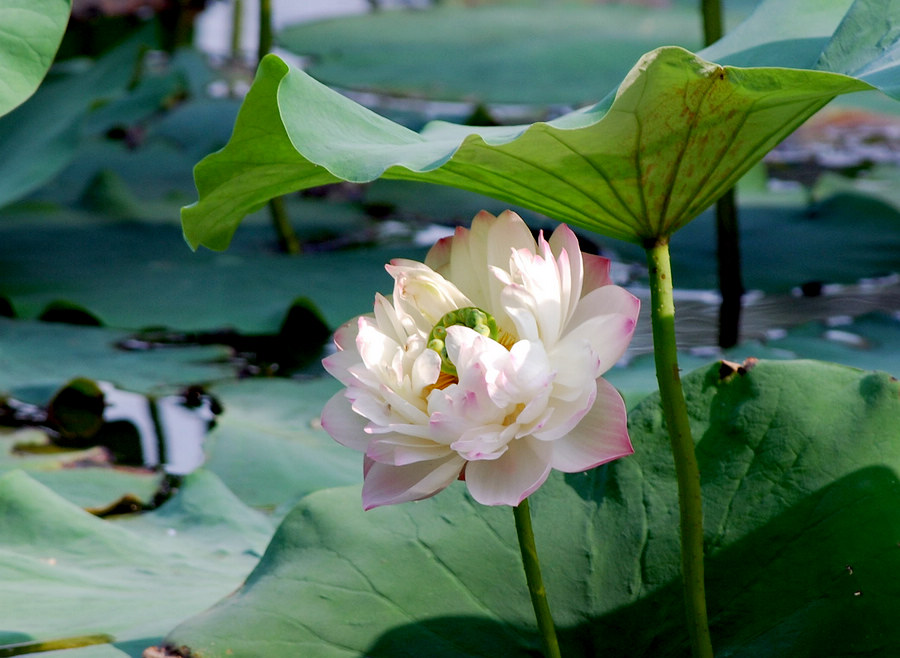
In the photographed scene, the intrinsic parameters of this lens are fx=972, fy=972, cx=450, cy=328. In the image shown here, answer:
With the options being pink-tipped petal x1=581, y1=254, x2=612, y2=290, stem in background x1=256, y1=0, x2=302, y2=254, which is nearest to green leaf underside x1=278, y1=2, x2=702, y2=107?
stem in background x1=256, y1=0, x2=302, y2=254

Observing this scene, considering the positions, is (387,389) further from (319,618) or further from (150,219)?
(150,219)

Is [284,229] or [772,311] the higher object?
[284,229]

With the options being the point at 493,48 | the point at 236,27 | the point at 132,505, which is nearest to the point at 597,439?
the point at 132,505

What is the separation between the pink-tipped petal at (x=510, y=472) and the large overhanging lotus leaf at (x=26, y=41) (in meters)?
0.81

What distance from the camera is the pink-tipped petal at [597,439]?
50 centimetres

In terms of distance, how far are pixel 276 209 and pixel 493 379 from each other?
1.59m

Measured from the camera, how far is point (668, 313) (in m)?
0.58

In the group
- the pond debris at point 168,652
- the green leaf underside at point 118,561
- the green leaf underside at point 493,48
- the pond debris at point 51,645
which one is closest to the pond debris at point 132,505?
the green leaf underside at point 118,561

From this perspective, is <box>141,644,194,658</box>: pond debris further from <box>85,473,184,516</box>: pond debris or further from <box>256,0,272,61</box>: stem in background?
<box>256,0,272,61</box>: stem in background

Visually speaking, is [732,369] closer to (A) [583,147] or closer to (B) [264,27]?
(A) [583,147]

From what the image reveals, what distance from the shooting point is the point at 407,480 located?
515mm

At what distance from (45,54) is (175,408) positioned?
1.71 feet

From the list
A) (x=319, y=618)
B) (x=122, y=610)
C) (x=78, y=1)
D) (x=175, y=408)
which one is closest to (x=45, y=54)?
(x=175, y=408)

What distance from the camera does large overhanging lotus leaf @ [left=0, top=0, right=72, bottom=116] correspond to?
1.07 m
